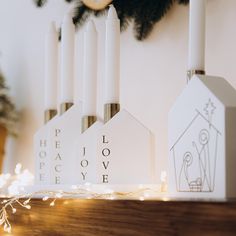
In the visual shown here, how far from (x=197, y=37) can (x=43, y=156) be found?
1.47ft

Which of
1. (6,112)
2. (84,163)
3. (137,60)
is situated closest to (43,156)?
(84,163)

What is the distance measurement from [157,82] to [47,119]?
0.27 meters

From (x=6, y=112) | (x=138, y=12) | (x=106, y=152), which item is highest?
(x=138, y=12)

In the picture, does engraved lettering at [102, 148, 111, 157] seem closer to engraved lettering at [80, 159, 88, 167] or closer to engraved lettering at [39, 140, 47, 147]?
engraved lettering at [80, 159, 88, 167]

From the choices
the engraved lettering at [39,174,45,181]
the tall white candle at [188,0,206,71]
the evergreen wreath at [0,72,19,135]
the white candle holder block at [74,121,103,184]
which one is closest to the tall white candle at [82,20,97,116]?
the white candle holder block at [74,121,103,184]

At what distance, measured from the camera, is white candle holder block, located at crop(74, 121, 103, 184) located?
1.10m

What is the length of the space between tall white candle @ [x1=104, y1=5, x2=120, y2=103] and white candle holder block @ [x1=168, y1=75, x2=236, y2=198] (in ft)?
A: 0.73

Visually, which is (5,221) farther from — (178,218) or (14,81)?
(14,81)

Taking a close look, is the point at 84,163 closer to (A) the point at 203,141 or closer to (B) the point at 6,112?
(A) the point at 203,141

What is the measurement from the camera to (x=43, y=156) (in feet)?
4.03

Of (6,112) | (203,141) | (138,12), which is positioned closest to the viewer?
(203,141)

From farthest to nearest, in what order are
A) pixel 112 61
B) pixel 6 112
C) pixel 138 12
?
pixel 6 112 → pixel 138 12 → pixel 112 61

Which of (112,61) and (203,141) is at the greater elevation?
(112,61)

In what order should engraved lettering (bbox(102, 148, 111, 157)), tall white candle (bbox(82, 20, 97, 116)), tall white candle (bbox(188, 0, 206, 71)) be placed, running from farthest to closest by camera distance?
tall white candle (bbox(82, 20, 97, 116)) → engraved lettering (bbox(102, 148, 111, 157)) → tall white candle (bbox(188, 0, 206, 71))
